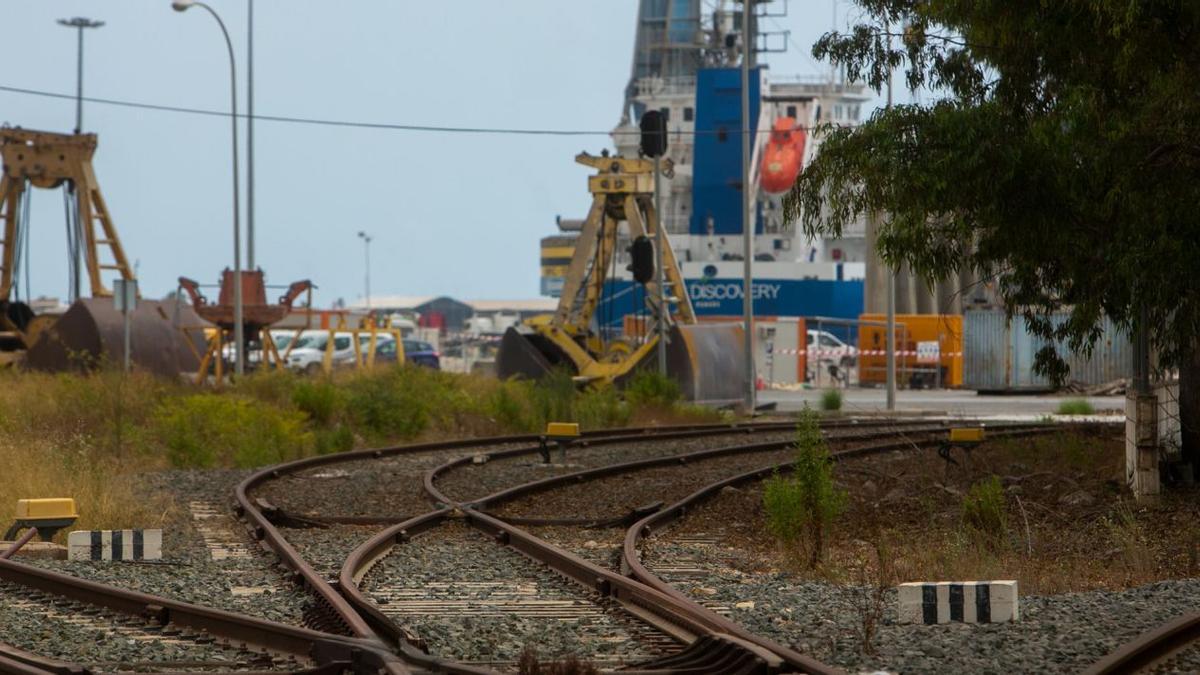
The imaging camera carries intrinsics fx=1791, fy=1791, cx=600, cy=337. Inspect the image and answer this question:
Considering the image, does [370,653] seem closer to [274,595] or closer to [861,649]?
[861,649]

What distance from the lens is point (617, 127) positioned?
93000 mm

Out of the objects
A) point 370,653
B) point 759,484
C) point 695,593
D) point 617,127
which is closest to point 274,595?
point 695,593

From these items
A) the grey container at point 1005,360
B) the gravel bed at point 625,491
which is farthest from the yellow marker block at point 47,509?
the grey container at point 1005,360

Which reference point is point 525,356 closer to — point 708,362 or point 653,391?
point 708,362

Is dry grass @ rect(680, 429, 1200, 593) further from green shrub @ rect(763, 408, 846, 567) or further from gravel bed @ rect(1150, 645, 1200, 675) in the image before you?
gravel bed @ rect(1150, 645, 1200, 675)

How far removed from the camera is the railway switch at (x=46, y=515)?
12.3 m

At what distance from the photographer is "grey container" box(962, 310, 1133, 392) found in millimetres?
45844

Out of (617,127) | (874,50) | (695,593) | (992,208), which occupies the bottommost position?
(695,593)

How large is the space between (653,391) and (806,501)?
19.5m

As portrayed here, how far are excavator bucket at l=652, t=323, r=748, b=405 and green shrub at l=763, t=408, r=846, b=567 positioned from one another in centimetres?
2154

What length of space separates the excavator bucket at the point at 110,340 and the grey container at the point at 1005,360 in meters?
20.1

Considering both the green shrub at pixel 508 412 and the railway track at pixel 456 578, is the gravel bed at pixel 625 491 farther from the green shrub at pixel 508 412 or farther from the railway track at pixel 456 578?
the green shrub at pixel 508 412

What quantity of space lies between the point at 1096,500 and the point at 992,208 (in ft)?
10.2

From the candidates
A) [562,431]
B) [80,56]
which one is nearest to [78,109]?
[80,56]
